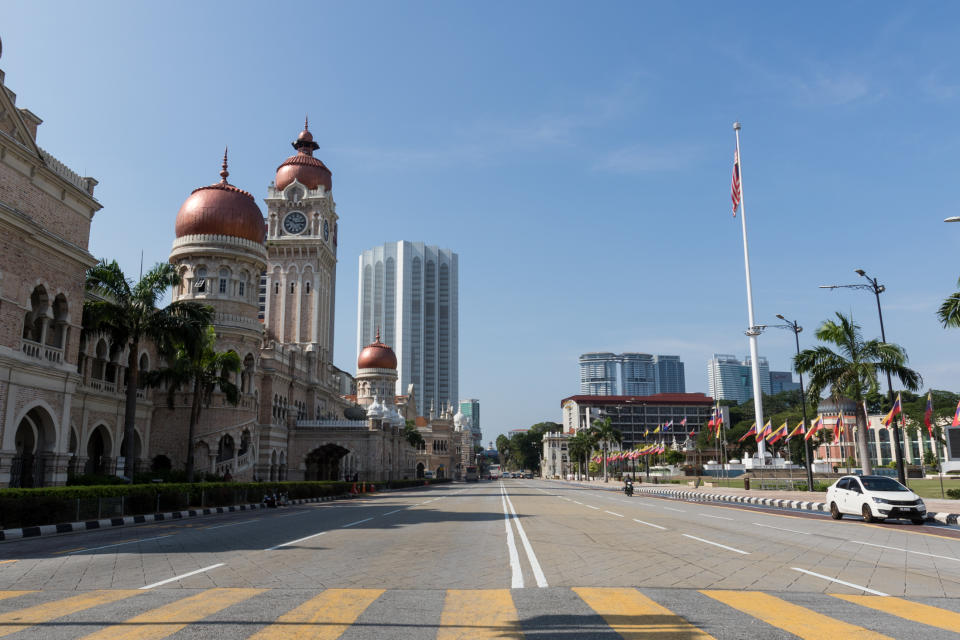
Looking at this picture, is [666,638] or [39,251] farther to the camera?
[39,251]

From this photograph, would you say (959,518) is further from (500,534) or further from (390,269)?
(390,269)

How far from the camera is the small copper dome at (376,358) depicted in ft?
331

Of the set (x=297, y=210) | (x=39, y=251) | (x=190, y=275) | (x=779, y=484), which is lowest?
(x=779, y=484)

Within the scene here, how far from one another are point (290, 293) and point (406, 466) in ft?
85.3

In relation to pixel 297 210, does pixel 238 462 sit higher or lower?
lower

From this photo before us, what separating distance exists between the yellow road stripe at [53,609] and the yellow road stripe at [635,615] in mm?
5594

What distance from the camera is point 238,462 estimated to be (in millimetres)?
44219

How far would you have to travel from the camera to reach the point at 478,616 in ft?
23.1

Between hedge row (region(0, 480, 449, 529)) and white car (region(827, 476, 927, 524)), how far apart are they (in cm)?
2363

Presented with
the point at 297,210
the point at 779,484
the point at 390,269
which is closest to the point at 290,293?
the point at 297,210

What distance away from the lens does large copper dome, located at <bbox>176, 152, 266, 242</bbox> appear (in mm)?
47625

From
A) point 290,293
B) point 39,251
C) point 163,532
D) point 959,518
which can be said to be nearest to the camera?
point 163,532

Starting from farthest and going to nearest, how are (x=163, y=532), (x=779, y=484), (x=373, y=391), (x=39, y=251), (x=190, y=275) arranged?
(x=373, y=391)
(x=190, y=275)
(x=779, y=484)
(x=39, y=251)
(x=163, y=532)

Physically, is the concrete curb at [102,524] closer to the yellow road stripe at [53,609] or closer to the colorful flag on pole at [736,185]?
the yellow road stripe at [53,609]
